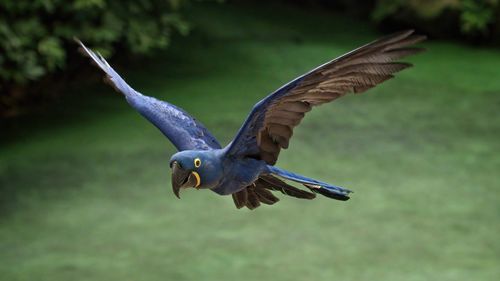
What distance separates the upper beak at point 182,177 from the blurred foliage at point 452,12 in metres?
6.25

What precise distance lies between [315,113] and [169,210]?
1.65 meters

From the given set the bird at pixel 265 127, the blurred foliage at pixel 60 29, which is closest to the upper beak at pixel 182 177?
the bird at pixel 265 127

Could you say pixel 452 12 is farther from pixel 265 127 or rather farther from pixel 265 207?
pixel 265 127

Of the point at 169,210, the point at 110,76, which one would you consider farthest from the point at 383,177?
the point at 110,76

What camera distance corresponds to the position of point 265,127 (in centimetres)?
99

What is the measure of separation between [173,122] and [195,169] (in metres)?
0.16

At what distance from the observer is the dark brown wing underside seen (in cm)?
83

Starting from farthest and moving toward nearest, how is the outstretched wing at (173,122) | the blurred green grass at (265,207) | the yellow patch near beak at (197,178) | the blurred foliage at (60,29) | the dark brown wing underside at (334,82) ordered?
the blurred foliage at (60,29) < the blurred green grass at (265,207) < the outstretched wing at (173,122) < the yellow patch near beak at (197,178) < the dark brown wing underside at (334,82)

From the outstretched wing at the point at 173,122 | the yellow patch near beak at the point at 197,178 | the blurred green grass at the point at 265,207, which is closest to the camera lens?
the yellow patch near beak at the point at 197,178

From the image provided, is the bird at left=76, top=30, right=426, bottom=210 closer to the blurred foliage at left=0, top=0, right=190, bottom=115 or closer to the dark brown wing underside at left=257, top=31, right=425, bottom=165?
the dark brown wing underside at left=257, top=31, right=425, bottom=165

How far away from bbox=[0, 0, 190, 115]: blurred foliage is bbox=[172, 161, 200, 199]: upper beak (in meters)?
3.81

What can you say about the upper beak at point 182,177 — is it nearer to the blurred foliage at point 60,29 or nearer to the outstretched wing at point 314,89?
the outstretched wing at point 314,89

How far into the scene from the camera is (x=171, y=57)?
6660 mm

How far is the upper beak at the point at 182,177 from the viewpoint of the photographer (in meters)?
0.91
